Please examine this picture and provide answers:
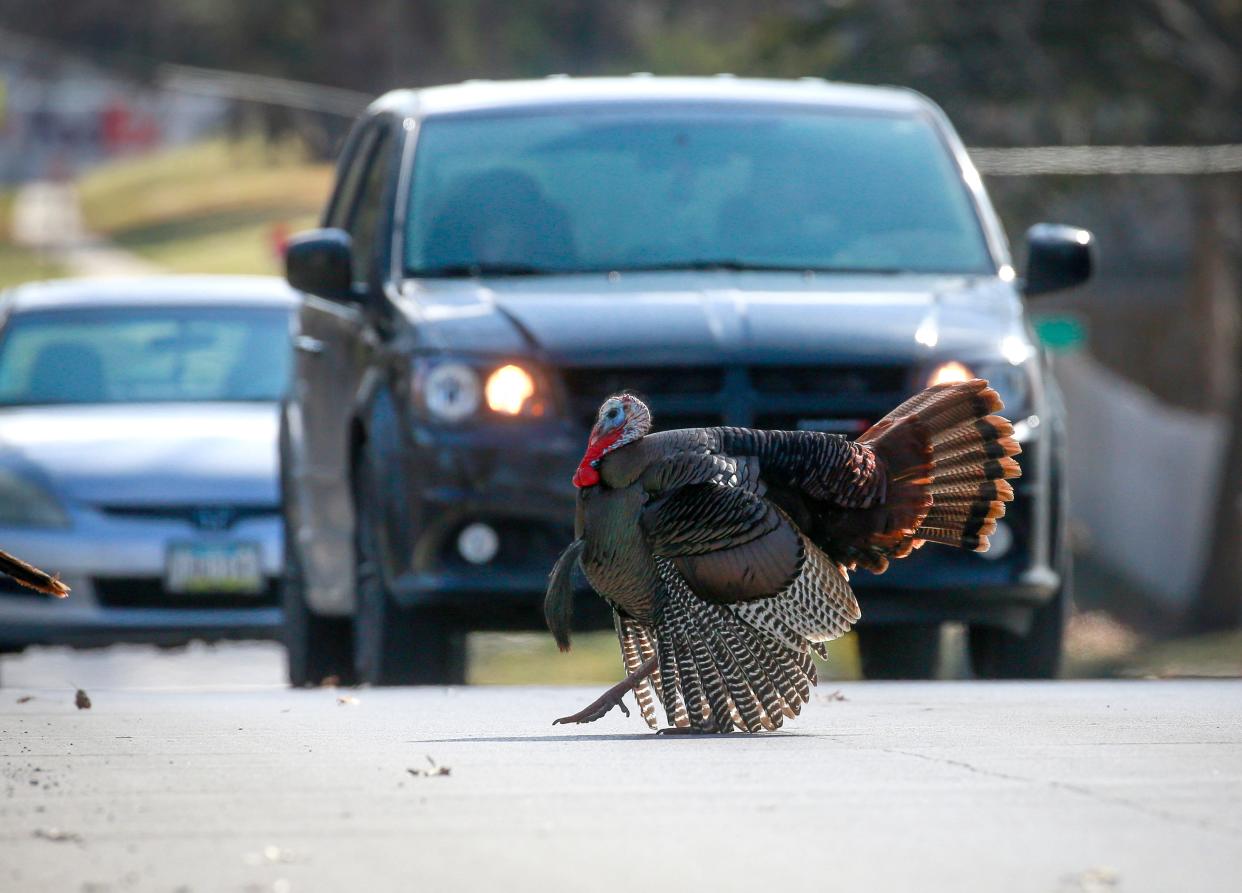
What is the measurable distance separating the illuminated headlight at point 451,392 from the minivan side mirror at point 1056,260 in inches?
85.5

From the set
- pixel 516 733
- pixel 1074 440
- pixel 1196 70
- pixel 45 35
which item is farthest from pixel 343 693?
pixel 45 35

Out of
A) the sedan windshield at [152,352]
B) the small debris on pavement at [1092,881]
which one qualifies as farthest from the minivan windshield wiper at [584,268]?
the small debris on pavement at [1092,881]

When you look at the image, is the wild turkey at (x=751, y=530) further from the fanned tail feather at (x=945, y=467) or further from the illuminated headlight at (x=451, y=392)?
the illuminated headlight at (x=451, y=392)

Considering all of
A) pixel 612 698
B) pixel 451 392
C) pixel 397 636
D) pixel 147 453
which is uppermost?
pixel 451 392

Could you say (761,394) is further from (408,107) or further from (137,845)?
(137,845)

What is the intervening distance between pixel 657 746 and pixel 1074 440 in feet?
83.9

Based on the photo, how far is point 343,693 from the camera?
8945 mm

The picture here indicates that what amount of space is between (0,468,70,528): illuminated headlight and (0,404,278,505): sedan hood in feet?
0.23

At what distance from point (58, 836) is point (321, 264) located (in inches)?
180

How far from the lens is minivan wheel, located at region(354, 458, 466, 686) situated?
9.23m

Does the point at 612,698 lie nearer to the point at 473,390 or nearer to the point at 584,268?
the point at 473,390

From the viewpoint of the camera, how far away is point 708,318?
352 inches

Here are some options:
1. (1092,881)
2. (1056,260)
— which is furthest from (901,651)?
(1092,881)

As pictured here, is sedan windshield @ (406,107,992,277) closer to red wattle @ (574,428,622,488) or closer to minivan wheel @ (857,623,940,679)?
minivan wheel @ (857,623,940,679)
